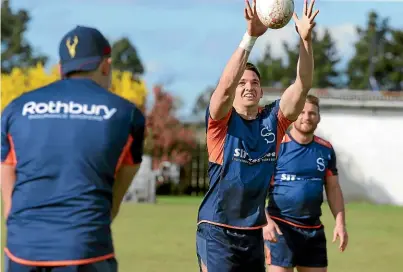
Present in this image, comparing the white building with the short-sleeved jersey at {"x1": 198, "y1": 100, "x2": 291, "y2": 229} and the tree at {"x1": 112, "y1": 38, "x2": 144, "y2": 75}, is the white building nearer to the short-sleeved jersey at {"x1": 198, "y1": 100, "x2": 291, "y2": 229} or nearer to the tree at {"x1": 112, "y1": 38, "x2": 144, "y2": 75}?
the short-sleeved jersey at {"x1": 198, "y1": 100, "x2": 291, "y2": 229}

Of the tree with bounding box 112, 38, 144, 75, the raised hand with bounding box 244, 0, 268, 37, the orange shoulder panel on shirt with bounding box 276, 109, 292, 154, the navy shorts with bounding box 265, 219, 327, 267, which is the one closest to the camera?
the raised hand with bounding box 244, 0, 268, 37

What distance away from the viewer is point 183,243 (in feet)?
52.1

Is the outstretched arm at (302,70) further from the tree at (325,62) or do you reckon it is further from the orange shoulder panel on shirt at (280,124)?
the tree at (325,62)

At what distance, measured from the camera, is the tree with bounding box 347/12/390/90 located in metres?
71.7

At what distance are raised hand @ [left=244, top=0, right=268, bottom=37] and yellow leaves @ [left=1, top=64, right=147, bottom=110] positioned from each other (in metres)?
34.9

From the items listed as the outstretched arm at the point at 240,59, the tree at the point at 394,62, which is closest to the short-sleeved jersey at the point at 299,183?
the outstretched arm at the point at 240,59

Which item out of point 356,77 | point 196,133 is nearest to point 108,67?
point 196,133

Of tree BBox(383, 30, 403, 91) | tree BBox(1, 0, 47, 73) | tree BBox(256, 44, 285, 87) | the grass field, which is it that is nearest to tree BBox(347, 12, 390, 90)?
tree BBox(383, 30, 403, 91)

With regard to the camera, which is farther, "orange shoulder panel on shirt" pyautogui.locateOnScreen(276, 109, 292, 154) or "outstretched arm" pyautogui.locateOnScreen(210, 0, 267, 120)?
"orange shoulder panel on shirt" pyautogui.locateOnScreen(276, 109, 292, 154)

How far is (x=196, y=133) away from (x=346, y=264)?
30.4 meters

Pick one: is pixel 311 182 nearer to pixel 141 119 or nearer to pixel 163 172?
pixel 141 119

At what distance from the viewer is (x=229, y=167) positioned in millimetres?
6410

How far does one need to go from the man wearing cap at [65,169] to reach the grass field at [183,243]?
307 inches

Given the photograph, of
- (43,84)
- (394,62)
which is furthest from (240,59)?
(394,62)
